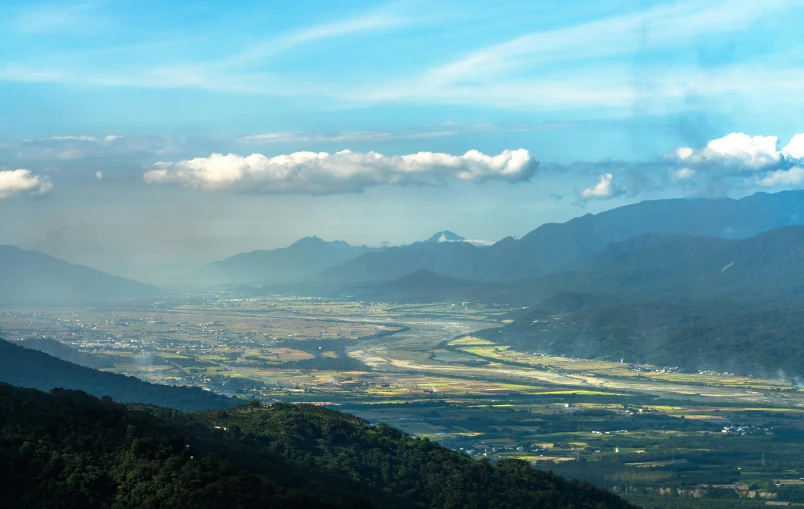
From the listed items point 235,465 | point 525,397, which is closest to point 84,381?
point 235,465

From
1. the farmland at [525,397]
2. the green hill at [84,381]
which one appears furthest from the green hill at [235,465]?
the green hill at [84,381]

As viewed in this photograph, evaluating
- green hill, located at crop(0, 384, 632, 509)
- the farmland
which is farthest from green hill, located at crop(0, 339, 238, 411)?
green hill, located at crop(0, 384, 632, 509)

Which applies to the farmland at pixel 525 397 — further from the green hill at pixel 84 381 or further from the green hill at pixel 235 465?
the green hill at pixel 235 465

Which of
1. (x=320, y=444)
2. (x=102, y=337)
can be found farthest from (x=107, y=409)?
(x=102, y=337)

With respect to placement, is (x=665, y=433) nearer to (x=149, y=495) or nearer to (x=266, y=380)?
(x=266, y=380)

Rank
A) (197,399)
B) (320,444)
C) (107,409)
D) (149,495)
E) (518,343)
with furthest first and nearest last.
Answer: (518,343)
(197,399)
(320,444)
(107,409)
(149,495)

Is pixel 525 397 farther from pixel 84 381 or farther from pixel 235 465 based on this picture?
pixel 235 465
